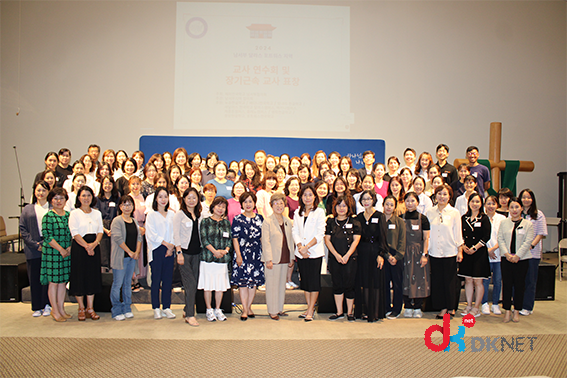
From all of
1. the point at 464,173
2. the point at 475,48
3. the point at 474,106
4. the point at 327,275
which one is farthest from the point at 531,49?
the point at 327,275

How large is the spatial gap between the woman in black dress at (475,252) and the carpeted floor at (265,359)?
33.5 inches

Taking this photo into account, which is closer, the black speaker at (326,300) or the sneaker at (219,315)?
the sneaker at (219,315)

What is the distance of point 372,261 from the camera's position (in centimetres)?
405

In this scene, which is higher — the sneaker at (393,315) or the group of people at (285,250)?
the group of people at (285,250)

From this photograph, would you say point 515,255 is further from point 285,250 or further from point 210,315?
point 210,315

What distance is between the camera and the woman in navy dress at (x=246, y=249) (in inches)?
158

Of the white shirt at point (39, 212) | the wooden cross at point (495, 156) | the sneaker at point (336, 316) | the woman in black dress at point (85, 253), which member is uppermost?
the wooden cross at point (495, 156)

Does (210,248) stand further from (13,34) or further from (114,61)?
(13,34)

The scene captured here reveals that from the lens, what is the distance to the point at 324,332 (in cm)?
365

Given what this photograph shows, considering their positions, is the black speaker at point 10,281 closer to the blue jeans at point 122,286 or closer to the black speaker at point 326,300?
the blue jeans at point 122,286

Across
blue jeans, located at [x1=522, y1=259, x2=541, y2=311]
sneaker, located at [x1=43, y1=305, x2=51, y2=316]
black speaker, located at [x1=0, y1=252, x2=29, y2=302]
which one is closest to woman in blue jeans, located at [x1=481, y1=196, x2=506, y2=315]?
blue jeans, located at [x1=522, y1=259, x2=541, y2=311]

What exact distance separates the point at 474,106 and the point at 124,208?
7.26m

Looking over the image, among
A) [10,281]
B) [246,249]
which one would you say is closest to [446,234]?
[246,249]

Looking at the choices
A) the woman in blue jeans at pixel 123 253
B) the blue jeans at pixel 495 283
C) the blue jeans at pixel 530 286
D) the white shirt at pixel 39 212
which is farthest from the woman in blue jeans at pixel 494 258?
the white shirt at pixel 39 212
